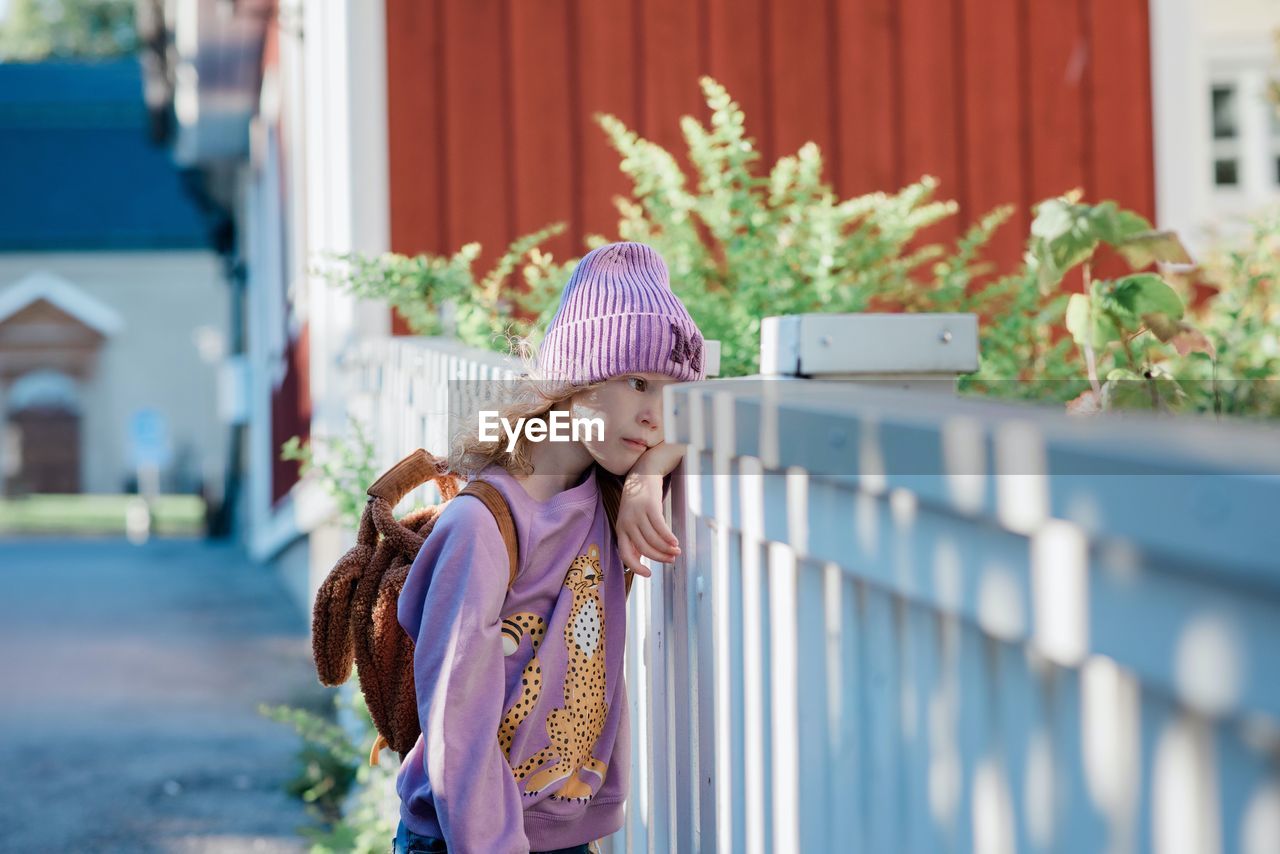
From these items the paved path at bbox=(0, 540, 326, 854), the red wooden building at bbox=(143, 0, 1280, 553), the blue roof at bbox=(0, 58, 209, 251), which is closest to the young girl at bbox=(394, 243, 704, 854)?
the paved path at bbox=(0, 540, 326, 854)

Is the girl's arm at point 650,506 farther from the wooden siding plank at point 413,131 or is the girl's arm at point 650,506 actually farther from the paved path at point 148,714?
the wooden siding plank at point 413,131

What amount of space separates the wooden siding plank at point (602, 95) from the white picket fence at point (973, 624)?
14.8 feet

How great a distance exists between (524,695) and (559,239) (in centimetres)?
447

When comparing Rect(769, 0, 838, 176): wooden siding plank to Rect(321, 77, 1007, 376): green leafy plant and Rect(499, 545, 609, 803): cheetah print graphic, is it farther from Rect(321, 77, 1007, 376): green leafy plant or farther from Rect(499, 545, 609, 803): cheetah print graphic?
Rect(499, 545, 609, 803): cheetah print graphic

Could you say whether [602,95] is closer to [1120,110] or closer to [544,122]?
[544,122]

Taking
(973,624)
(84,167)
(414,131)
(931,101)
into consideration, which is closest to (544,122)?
(414,131)

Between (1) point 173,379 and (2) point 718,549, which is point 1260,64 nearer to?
(2) point 718,549

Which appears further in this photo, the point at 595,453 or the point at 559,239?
the point at 559,239

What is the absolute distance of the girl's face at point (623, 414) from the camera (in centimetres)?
186

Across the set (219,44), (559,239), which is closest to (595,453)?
(559,239)

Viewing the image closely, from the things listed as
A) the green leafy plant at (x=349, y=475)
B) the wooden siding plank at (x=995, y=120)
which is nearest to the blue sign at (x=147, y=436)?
the wooden siding plank at (x=995, y=120)

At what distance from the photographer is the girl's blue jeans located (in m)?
1.92

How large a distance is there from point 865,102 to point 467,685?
205 inches

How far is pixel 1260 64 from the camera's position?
10039 millimetres
